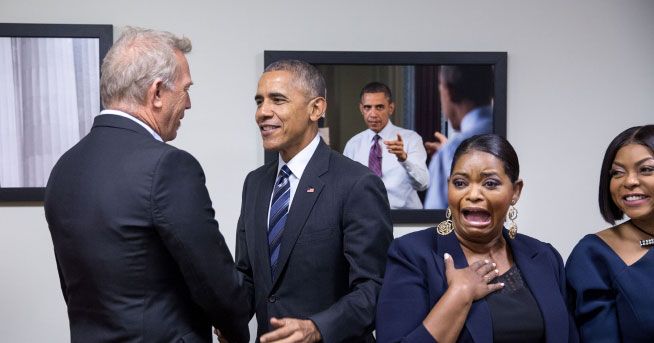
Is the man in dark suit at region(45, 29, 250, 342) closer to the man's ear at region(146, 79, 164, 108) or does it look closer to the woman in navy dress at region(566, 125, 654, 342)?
the man's ear at region(146, 79, 164, 108)

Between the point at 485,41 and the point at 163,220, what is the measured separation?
2.22 m

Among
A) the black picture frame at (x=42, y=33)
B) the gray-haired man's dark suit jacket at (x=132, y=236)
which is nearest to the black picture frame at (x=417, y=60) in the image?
the black picture frame at (x=42, y=33)

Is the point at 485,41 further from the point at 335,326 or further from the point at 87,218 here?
the point at 87,218

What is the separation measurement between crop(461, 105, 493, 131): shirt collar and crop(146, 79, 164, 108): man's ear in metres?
1.86

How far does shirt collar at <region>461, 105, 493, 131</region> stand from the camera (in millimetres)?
3135

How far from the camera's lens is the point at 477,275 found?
1722 millimetres

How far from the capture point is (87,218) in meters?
1.47

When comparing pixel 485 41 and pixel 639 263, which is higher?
pixel 485 41

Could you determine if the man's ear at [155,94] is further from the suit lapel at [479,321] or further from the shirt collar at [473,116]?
the shirt collar at [473,116]

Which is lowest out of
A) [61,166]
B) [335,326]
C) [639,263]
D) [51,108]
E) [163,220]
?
[335,326]

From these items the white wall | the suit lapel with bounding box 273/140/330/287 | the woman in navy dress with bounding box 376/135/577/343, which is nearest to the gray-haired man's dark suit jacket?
the suit lapel with bounding box 273/140/330/287

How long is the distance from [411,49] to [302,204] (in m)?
1.46

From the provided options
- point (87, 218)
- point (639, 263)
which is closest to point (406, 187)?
point (639, 263)

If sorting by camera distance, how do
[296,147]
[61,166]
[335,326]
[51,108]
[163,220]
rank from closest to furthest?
[163,220] < [61,166] < [335,326] < [296,147] < [51,108]
